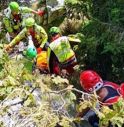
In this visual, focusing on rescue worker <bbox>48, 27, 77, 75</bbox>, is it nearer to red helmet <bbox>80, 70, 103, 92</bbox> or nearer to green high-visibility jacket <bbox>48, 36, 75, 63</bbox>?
green high-visibility jacket <bbox>48, 36, 75, 63</bbox>

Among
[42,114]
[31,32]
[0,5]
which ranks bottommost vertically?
[0,5]

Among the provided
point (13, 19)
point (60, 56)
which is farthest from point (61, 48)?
point (13, 19)

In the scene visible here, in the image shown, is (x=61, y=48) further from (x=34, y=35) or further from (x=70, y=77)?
(x=34, y=35)

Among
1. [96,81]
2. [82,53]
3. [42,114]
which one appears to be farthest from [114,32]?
[42,114]

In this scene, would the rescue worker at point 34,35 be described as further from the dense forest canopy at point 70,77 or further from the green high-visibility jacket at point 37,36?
the dense forest canopy at point 70,77

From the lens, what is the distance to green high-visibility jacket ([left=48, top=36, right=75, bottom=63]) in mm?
8672

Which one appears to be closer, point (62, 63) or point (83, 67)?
point (62, 63)

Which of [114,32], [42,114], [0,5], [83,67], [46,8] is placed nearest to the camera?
[42,114]

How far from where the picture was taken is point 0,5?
13992 millimetres

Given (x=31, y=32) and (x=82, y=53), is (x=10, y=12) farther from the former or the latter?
(x=82, y=53)

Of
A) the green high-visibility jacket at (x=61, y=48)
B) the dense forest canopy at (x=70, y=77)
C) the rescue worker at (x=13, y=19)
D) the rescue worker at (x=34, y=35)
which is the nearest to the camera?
the dense forest canopy at (x=70, y=77)

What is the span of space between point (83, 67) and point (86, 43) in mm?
949

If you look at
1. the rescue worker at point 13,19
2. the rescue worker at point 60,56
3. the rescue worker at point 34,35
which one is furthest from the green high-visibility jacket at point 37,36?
the rescue worker at point 13,19

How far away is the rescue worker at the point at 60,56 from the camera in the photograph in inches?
343
